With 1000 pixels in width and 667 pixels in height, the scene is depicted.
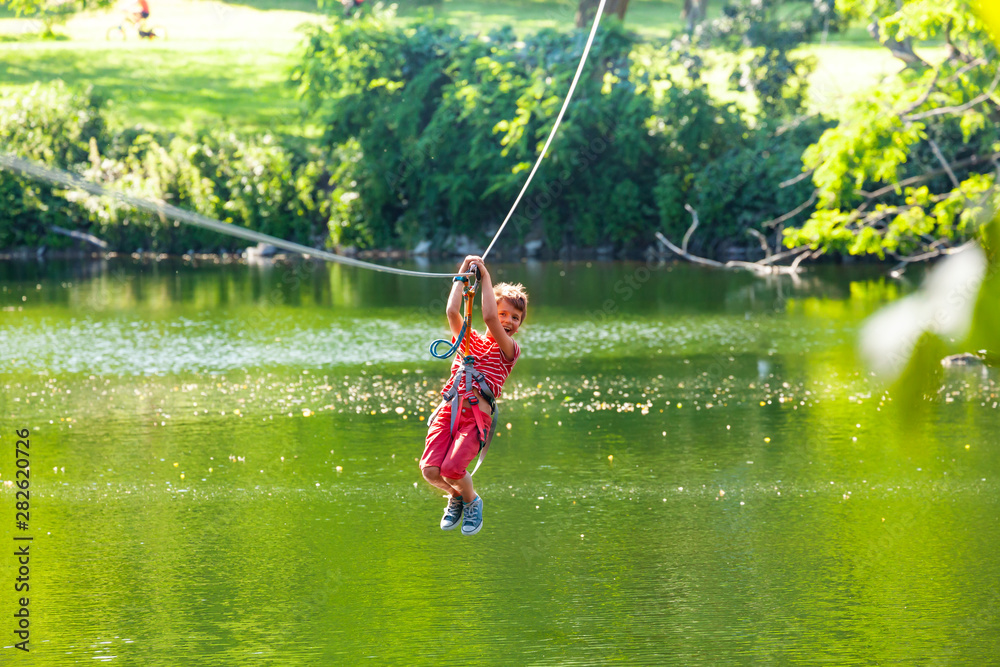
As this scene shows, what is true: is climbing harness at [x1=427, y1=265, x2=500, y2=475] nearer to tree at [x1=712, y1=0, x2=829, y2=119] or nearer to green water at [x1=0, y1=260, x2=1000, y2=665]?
green water at [x1=0, y1=260, x2=1000, y2=665]

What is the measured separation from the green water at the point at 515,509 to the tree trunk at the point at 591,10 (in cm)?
2115

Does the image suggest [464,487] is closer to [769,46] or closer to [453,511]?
[453,511]

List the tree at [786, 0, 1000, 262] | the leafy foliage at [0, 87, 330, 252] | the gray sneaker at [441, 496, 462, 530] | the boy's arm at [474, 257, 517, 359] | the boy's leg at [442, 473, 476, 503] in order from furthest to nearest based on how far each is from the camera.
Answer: the leafy foliage at [0, 87, 330, 252] → the tree at [786, 0, 1000, 262] → the gray sneaker at [441, 496, 462, 530] → the boy's leg at [442, 473, 476, 503] → the boy's arm at [474, 257, 517, 359]

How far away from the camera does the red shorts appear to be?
236 inches

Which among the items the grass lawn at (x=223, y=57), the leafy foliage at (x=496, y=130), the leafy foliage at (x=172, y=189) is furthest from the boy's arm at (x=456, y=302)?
the grass lawn at (x=223, y=57)

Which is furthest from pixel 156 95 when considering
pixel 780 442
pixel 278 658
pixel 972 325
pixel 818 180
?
pixel 972 325

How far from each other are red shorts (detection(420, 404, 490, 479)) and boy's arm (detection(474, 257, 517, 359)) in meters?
0.38

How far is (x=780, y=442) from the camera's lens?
39.3 feet

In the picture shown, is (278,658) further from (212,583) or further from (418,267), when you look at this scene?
(418,267)

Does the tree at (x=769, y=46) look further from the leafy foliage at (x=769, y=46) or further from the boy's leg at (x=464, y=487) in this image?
the boy's leg at (x=464, y=487)

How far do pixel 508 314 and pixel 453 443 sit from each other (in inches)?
28.2

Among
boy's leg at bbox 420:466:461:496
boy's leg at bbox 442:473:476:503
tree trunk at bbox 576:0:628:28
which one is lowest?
boy's leg at bbox 442:473:476:503

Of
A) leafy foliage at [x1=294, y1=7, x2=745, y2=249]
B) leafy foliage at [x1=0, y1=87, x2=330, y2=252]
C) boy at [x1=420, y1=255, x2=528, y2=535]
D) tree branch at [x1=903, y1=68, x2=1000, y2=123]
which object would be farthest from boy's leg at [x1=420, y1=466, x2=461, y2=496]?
leafy foliage at [x1=0, y1=87, x2=330, y2=252]

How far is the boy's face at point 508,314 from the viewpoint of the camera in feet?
19.2
